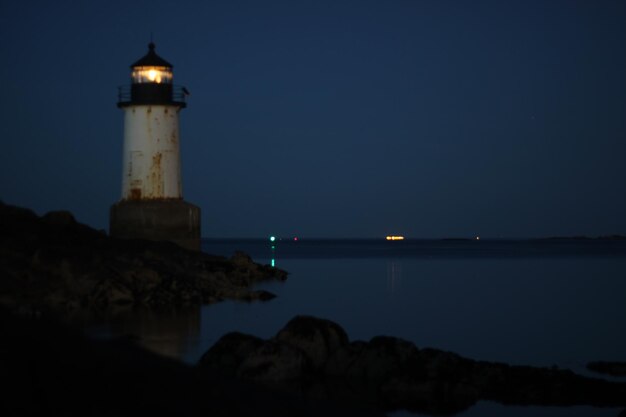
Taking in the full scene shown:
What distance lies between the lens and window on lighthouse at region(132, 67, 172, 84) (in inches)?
1372

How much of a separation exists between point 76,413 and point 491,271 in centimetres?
5273

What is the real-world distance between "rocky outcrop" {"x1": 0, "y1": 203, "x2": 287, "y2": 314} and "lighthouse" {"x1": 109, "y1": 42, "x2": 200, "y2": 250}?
2.06 metres

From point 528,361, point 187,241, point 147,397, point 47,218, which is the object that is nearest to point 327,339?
point 528,361

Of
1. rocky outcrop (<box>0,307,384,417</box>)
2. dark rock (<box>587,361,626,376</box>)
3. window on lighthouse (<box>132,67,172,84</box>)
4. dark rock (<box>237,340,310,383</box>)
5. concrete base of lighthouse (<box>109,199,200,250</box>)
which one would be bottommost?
dark rock (<box>587,361,626,376</box>)

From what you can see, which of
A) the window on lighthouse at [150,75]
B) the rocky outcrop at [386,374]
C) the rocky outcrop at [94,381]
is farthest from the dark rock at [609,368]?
the window on lighthouse at [150,75]

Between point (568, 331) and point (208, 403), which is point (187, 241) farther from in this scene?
point (208, 403)

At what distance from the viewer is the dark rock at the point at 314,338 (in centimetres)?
1489

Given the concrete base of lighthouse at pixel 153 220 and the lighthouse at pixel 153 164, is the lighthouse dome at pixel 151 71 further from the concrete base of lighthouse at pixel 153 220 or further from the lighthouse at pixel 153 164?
the concrete base of lighthouse at pixel 153 220

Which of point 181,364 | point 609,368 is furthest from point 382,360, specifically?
point 181,364

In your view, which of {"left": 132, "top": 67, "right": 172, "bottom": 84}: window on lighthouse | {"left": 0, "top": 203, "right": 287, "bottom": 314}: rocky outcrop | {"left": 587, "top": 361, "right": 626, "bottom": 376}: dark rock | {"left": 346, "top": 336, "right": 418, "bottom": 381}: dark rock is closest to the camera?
{"left": 346, "top": 336, "right": 418, "bottom": 381}: dark rock

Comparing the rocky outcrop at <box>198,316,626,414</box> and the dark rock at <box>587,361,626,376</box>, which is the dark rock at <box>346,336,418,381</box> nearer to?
the rocky outcrop at <box>198,316,626,414</box>

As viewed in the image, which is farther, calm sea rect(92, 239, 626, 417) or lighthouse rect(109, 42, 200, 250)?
lighthouse rect(109, 42, 200, 250)

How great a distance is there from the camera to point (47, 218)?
94.9 ft

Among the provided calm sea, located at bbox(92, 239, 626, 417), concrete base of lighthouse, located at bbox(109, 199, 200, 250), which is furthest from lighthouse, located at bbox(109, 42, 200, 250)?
calm sea, located at bbox(92, 239, 626, 417)
